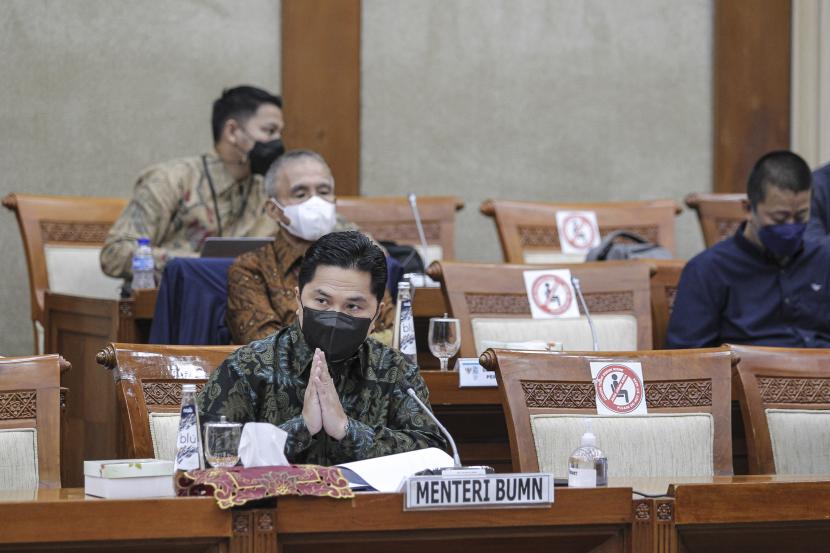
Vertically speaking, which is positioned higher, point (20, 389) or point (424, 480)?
point (20, 389)

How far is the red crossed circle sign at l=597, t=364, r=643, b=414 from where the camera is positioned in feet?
8.76

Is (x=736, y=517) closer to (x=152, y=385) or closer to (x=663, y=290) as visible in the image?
(x=152, y=385)

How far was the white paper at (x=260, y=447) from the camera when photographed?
1.99m

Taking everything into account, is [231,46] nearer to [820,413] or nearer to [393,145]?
[393,145]

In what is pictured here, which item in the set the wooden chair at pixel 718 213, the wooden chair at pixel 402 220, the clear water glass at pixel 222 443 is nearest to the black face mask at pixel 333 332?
the clear water glass at pixel 222 443

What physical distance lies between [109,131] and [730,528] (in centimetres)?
392

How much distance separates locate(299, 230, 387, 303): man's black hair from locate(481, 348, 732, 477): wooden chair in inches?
11.2

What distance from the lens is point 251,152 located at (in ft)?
15.6

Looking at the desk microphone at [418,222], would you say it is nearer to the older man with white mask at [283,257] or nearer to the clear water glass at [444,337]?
the older man with white mask at [283,257]

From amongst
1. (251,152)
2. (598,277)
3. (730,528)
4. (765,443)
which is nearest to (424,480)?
(730,528)

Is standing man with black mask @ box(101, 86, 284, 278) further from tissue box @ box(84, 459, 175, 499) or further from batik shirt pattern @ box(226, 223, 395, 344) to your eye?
tissue box @ box(84, 459, 175, 499)

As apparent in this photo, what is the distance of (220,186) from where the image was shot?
15.6 ft

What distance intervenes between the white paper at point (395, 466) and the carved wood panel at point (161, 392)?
49cm

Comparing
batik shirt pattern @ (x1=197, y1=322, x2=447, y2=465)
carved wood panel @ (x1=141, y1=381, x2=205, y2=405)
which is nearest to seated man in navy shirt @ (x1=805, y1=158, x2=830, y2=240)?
batik shirt pattern @ (x1=197, y1=322, x2=447, y2=465)
